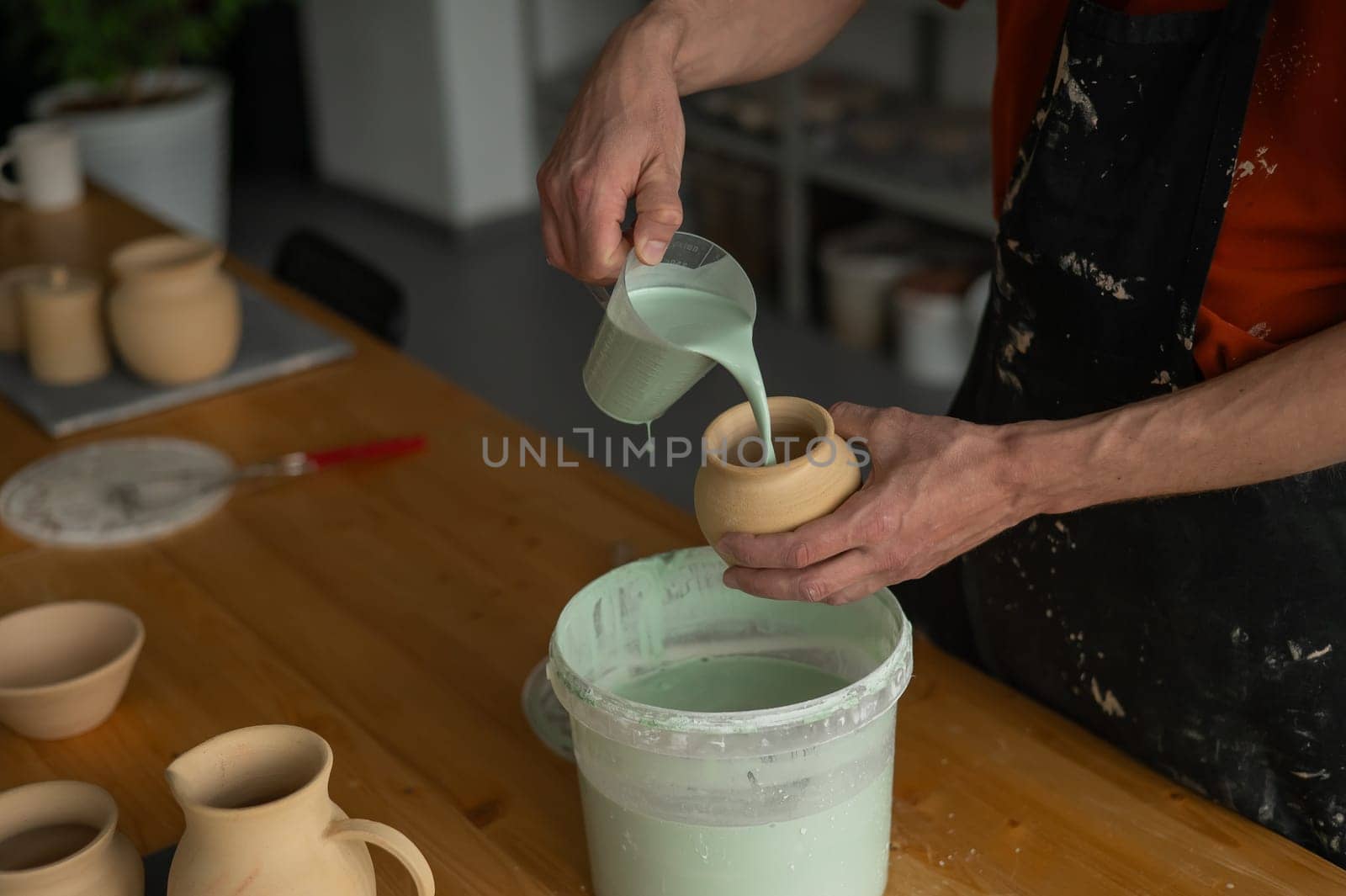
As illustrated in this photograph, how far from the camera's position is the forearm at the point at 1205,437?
41.5 inches

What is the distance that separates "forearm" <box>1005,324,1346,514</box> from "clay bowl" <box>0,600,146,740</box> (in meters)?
0.81

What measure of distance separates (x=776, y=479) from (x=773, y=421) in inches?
4.2

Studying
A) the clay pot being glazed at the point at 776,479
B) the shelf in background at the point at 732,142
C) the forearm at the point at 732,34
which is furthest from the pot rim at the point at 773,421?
the shelf in background at the point at 732,142

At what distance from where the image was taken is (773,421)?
1.14 meters

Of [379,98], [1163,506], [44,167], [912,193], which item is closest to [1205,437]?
[1163,506]

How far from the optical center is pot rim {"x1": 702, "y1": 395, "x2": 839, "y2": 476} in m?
1.05

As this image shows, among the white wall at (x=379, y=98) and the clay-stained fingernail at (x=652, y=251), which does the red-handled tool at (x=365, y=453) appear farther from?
the white wall at (x=379, y=98)

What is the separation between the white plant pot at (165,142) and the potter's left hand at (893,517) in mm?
3324

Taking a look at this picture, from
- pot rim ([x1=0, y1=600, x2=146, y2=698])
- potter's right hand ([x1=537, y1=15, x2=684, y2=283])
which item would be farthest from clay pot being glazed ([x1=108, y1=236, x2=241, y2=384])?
potter's right hand ([x1=537, y1=15, x2=684, y2=283])

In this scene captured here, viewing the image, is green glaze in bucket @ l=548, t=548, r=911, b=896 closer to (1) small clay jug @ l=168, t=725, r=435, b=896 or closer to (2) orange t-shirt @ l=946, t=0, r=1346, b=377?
(1) small clay jug @ l=168, t=725, r=435, b=896

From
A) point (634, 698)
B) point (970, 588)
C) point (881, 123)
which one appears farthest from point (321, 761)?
point (881, 123)

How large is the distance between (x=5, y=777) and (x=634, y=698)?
57 centimetres

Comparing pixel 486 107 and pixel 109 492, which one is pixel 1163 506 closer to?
pixel 109 492

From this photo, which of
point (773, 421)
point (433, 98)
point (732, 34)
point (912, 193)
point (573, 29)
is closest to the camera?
point (773, 421)
